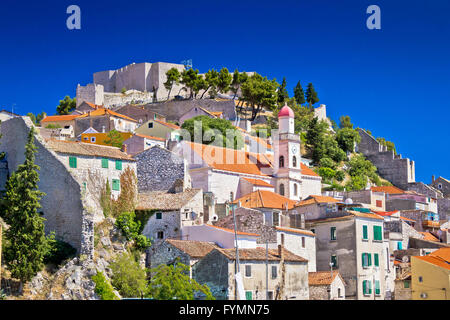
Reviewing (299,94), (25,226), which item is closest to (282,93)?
(299,94)

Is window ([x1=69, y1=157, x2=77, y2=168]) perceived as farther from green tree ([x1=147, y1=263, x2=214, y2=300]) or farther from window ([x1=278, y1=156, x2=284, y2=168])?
window ([x1=278, y1=156, x2=284, y2=168])

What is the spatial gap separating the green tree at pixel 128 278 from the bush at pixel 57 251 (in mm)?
2599

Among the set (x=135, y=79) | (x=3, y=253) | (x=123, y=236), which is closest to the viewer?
(x=3, y=253)

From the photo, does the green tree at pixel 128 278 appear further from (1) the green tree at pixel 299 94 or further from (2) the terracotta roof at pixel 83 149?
(1) the green tree at pixel 299 94

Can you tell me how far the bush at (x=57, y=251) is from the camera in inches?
1671

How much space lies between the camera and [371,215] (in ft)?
172

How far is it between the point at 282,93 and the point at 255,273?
6503cm

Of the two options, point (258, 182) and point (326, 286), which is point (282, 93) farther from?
point (326, 286)

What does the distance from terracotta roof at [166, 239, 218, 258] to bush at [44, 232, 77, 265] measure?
5867mm

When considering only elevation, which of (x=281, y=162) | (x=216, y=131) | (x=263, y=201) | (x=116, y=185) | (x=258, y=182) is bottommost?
(x=263, y=201)

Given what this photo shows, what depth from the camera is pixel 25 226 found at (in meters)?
40.7
